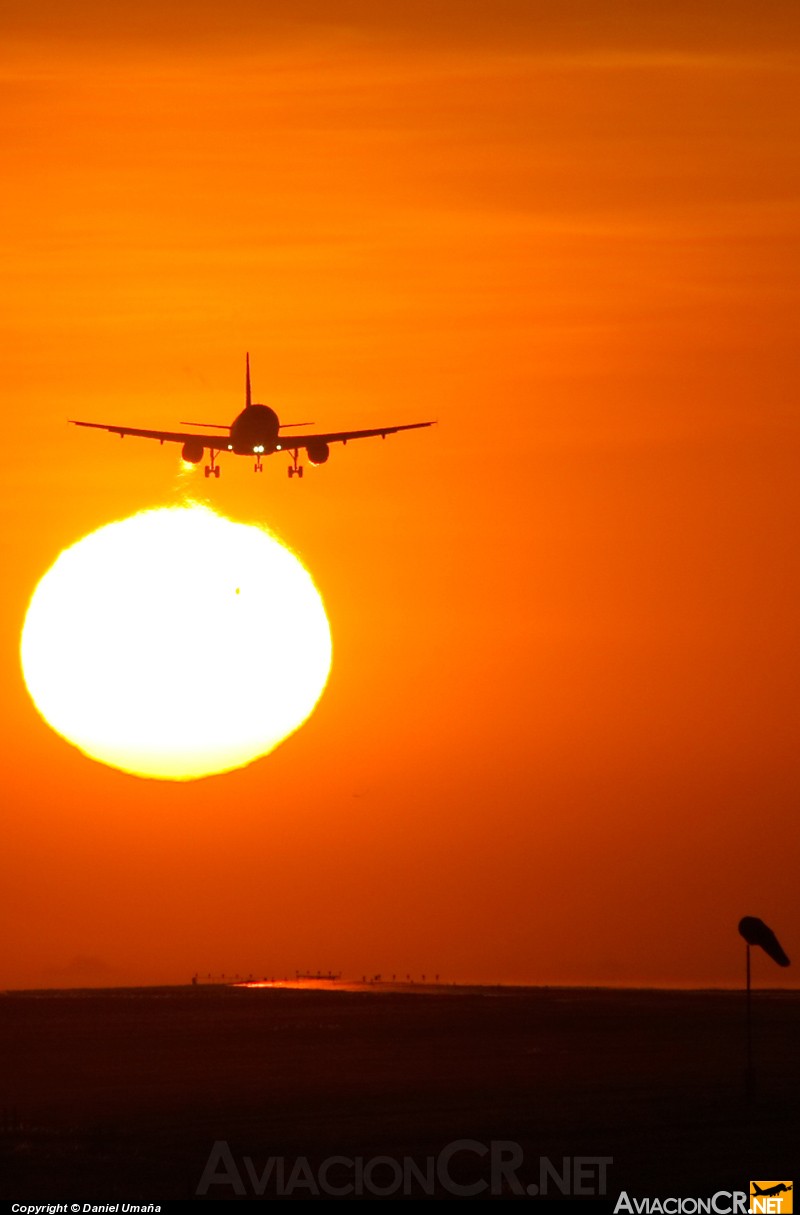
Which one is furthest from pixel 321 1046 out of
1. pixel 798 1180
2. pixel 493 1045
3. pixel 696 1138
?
pixel 798 1180

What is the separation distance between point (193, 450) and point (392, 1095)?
2947 inches

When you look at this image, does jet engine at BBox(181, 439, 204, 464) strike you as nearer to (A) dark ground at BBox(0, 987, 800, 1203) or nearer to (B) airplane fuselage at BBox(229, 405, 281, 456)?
(B) airplane fuselage at BBox(229, 405, 281, 456)

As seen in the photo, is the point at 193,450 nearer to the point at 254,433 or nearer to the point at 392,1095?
the point at 254,433

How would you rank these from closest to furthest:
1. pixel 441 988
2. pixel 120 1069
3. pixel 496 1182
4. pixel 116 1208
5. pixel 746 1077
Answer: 1. pixel 116 1208
2. pixel 496 1182
3. pixel 746 1077
4. pixel 120 1069
5. pixel 441 988

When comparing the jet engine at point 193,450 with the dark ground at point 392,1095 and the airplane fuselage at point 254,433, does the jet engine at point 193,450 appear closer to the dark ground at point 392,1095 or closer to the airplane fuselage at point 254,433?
the airplane fuselage at point 254,433

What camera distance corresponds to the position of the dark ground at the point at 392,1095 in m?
76.8

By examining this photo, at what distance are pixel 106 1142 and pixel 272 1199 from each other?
1111cm

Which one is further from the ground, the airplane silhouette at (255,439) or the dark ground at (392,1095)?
the airplane silhouette at (255,439)

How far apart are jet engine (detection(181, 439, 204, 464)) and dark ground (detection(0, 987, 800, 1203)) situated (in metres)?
44.4

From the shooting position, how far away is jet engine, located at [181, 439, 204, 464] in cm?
15712

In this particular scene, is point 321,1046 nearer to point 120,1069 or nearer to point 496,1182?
point 120,1069

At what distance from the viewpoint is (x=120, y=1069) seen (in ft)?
353

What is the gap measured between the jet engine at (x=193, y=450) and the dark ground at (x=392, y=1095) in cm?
4441

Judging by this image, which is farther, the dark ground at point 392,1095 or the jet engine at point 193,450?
the jet engine at point 193,450
